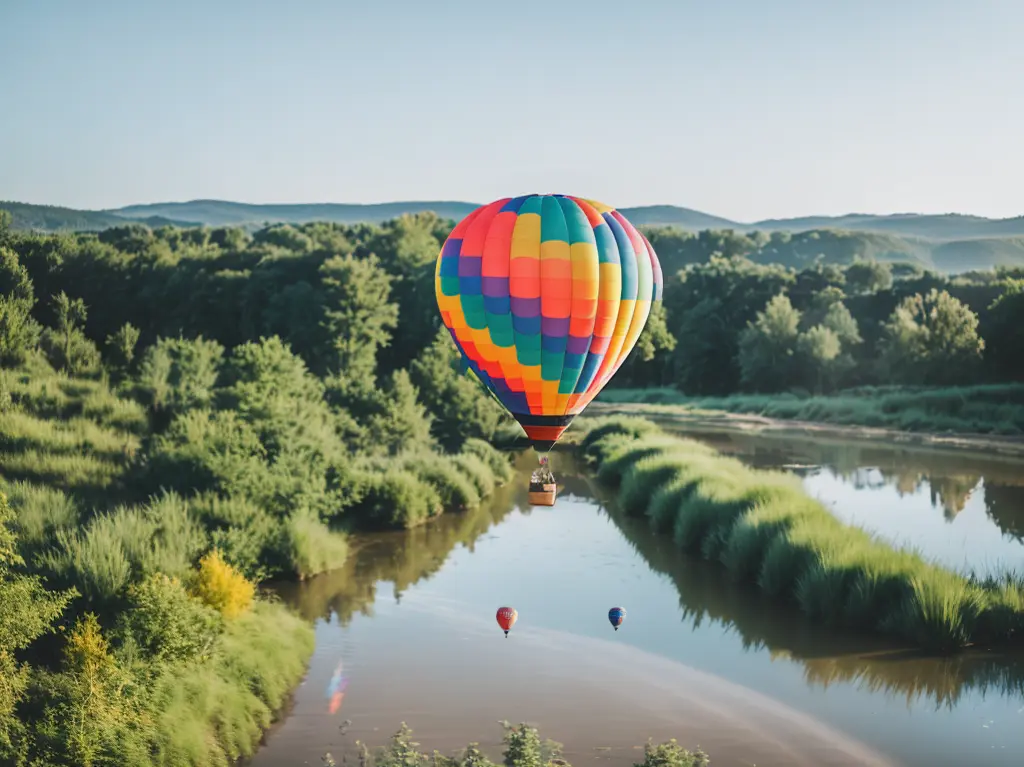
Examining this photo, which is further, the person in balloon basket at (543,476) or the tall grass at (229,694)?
the person in balloon basket at (543,476)

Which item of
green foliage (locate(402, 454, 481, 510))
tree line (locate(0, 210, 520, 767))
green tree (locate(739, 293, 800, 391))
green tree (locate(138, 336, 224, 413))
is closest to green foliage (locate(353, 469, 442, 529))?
tree line (locate(0, 210, 520, 767))

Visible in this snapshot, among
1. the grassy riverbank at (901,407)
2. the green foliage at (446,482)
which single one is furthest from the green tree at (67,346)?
the grassy riverbank at (901,407)

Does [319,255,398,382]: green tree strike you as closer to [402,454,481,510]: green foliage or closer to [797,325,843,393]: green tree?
[402,454,481,510]: green foliage

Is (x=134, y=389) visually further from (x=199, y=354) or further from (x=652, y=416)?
Result: (x=652, y=416)

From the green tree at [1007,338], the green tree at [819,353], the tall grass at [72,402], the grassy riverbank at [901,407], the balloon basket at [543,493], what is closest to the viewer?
the balloon basket at [543,493]

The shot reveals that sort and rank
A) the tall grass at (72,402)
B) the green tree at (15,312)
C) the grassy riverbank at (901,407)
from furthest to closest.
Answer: the grassy riverbank at (901,407) → the green tree at (15,312) → the tall grass at (72,402)

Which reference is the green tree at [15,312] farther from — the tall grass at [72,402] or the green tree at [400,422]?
the green tree at [400,422]

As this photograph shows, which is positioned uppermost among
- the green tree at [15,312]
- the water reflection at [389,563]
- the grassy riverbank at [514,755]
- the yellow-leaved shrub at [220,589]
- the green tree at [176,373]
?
the green tree at [15,312]
